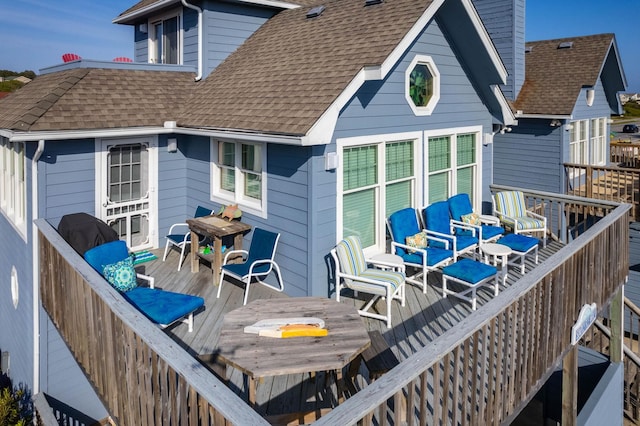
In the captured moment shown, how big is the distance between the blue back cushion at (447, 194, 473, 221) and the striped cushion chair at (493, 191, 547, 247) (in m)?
0.72

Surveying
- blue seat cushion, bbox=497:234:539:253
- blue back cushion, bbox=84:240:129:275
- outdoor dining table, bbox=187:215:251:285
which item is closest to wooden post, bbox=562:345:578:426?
blue seat cushion, bbox=497:234:539:253

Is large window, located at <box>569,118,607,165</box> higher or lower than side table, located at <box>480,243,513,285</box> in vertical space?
higher

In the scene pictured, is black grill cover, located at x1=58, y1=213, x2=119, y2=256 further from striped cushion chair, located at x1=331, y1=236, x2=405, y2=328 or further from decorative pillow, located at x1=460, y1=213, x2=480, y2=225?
decorative pillow, located at x1=460, y1=213, x2=480, y2=225

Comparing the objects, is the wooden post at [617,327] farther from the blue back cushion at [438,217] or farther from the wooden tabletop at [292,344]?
the wooden tabletop at [292,344]

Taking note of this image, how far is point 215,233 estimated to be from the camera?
6973 mm

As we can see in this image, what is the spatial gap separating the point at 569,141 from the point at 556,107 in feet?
4.32

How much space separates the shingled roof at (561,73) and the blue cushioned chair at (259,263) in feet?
31.9

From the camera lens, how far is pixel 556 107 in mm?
12938

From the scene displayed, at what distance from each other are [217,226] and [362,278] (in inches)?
99.5

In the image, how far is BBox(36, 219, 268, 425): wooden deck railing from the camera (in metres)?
2.40

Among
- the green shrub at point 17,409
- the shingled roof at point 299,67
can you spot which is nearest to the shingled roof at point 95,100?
the shingled roof at point 299,67

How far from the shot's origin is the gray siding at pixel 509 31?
13.3 meters

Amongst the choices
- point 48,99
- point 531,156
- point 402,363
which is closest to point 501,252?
point 402,363

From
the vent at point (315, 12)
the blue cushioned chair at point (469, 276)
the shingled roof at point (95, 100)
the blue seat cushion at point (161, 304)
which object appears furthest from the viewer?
the vent at point (315, 12)
